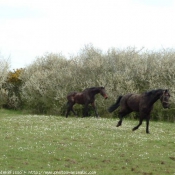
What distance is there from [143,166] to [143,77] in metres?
23.9

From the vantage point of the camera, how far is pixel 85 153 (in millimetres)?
13945

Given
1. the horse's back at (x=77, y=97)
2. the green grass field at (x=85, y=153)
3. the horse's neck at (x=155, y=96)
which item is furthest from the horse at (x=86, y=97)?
the green grass field at (x=85, y=153)

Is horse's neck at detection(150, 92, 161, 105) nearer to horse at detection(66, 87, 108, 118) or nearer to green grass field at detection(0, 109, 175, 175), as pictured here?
green grass field at detection(0, 109, 175, 175)

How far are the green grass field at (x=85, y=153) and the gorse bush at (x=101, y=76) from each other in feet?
54.5

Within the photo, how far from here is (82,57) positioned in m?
41.2

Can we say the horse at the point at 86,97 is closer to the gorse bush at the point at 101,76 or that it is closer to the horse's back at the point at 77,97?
the horse's back at the point at 77,97

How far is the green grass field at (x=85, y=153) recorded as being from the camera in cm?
1177

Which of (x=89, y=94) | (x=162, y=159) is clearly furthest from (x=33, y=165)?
(x=89, y=94)

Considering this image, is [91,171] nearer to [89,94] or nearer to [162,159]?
[162,159]

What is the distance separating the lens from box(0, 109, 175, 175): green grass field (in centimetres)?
1177

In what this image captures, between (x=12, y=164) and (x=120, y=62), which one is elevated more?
→ (x=120, y=62)

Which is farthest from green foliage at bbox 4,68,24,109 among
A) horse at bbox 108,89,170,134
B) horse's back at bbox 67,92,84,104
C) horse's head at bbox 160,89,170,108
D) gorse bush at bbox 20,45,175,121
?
horse's head at bbox 160,89,170,108

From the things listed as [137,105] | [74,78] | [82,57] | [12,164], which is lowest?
[12,164]

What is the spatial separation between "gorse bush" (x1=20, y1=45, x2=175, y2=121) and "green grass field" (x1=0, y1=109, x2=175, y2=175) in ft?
54.5
